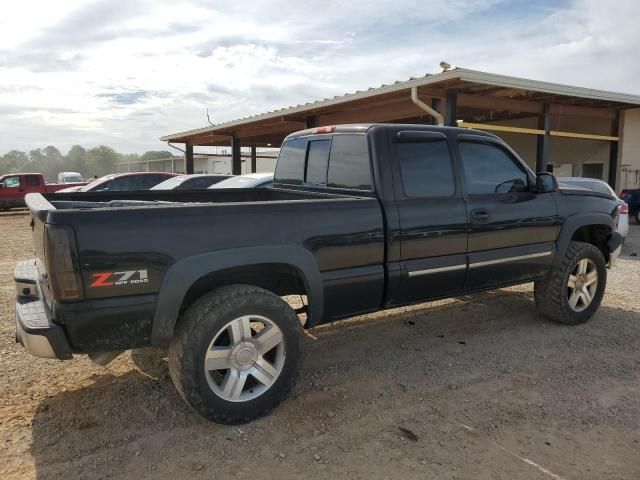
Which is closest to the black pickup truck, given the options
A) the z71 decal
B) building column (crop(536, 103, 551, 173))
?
the z71 decal

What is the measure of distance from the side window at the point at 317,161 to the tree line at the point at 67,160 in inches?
3448

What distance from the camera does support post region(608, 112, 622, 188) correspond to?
53.7 ft

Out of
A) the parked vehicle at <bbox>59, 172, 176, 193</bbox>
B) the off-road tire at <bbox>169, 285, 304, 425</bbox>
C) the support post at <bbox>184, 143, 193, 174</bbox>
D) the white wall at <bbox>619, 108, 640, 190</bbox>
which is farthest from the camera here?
the support post at <bbox>184, 143, 193, 174</bbox>

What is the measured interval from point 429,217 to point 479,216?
573 millimetres

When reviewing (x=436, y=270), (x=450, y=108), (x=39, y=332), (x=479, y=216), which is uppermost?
(x=450, y=108)

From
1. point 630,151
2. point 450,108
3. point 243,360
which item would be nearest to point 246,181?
point 243,360

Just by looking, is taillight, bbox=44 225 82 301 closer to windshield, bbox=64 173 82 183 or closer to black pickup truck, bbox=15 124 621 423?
black pickup truck, bbox=15 124 621 423

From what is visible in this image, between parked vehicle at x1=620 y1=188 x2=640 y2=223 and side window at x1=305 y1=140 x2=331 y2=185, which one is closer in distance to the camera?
side window at x1=305 y1=140 x2=331 y2=185

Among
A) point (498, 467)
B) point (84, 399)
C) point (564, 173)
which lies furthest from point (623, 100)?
point (84, 399)

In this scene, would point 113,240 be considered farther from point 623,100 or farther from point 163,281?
point 623,100

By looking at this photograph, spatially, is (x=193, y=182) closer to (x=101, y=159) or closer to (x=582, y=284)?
(x=582, y=284)

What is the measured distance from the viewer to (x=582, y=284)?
534cm

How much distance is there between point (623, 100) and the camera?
14.3m

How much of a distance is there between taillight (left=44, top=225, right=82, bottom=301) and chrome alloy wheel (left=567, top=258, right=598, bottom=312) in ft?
14.8
